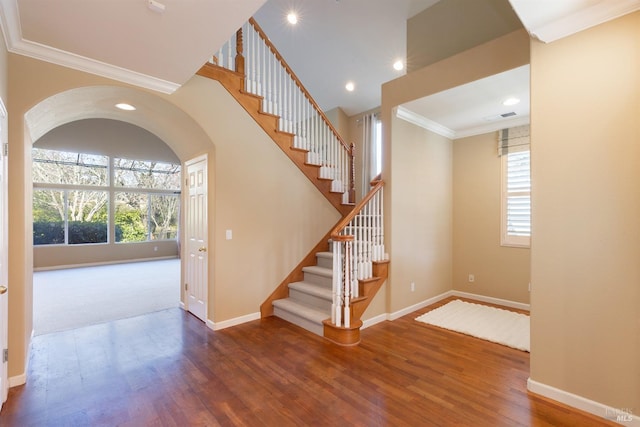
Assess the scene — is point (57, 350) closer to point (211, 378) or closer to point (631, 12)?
point (211, 378)

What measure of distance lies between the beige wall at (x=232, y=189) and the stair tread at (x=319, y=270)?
0.76 feet

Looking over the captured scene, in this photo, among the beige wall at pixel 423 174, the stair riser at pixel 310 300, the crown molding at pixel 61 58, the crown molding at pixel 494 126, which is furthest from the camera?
the crown molding at pixel 494 126

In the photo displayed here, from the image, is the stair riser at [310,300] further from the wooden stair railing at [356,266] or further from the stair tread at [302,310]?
the wooden stair railing at [356,266]

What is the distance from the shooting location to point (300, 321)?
364cm

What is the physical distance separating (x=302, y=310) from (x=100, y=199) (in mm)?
7816

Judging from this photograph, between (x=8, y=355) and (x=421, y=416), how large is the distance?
3.20m

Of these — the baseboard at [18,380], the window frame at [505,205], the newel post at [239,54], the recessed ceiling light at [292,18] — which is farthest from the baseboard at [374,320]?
the recessed ceiling light at [292,18]

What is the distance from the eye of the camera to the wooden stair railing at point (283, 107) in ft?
12.5

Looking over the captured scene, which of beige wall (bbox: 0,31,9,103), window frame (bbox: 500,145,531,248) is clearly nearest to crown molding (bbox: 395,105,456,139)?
window frame (bbox: 500,145,531,248)

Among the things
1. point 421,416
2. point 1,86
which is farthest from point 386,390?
point 1,86

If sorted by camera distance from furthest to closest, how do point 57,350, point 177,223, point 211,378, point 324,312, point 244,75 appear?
point 177,223 < point 244,75 < point 324,312 < point 57,350 < point 211,378

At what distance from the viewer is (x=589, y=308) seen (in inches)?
80.5

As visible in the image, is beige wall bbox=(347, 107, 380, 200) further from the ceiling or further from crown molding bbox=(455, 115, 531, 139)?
crown molding bbox=(455, 115, 531, 139)

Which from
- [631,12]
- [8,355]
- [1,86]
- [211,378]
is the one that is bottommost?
[211,378]
